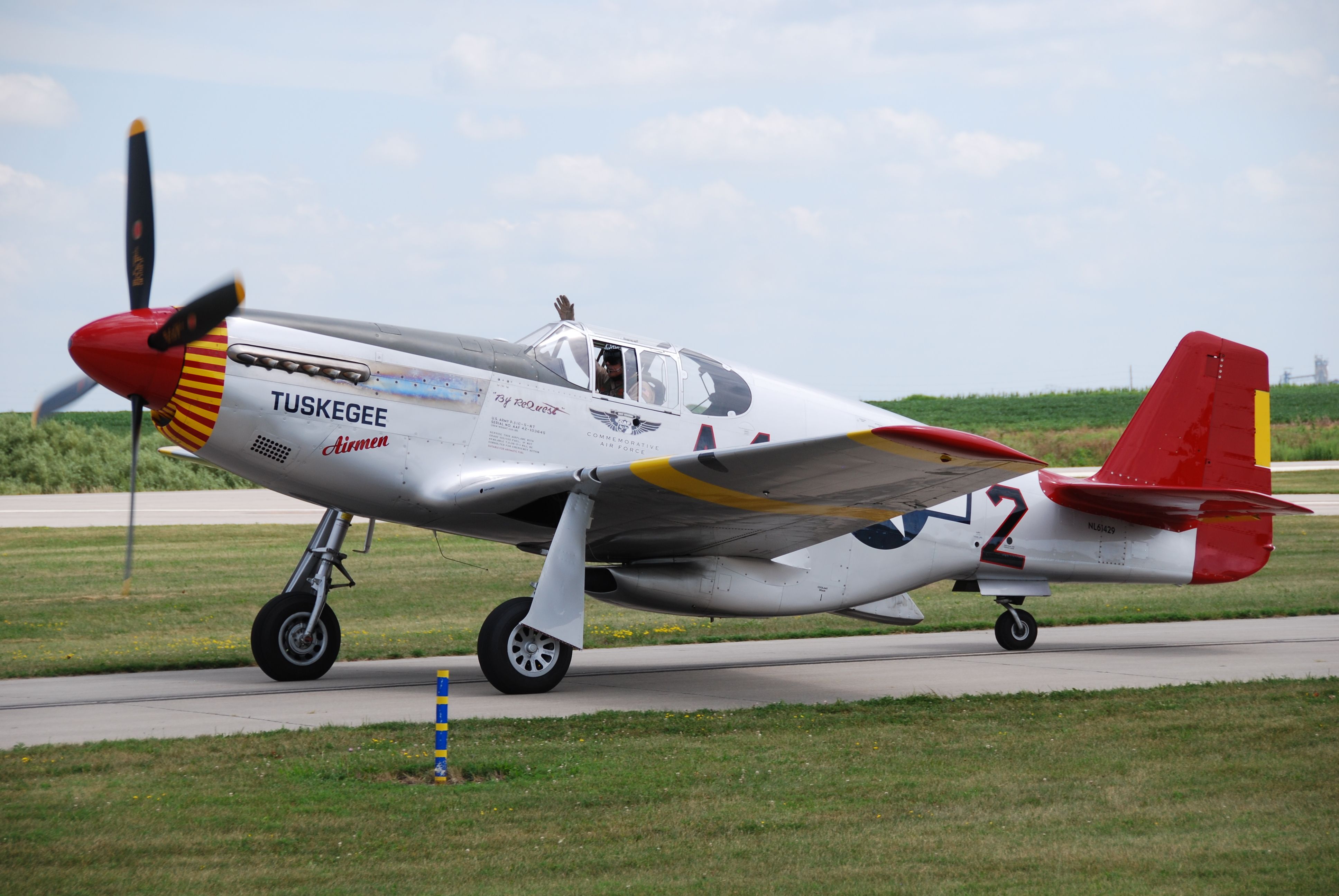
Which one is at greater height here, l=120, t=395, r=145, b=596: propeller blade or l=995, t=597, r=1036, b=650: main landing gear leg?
l=120, t=395, r=145, b=596: propeller blade

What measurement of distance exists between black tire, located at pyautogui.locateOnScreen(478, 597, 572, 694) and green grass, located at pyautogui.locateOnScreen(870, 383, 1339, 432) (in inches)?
2030

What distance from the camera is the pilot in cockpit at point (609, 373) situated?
10773 millimetres

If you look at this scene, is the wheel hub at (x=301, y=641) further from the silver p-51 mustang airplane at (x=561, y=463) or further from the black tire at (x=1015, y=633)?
the black tire at (x=1015, y=633)

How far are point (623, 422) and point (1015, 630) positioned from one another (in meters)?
5.40

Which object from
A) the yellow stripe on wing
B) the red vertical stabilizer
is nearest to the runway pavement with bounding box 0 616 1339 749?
the red vertical stabilizer

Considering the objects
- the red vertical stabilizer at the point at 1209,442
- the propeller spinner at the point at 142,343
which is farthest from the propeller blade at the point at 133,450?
the red vertical stabilizer at the point at 1209,442

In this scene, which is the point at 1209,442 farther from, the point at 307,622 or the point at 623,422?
the point at 307,622

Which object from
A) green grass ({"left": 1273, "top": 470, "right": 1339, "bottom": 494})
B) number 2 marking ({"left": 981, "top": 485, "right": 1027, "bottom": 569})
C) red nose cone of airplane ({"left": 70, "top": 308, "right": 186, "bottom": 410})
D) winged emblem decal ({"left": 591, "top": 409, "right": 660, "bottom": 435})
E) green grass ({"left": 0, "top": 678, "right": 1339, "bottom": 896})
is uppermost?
green grass ({"left": 1273, "top": 470, "right": 1339, "bottom": 494})

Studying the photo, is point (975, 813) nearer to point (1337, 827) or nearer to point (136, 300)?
point (1337, 827)

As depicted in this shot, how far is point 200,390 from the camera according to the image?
9.66 m

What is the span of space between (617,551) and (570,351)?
188 centimetres

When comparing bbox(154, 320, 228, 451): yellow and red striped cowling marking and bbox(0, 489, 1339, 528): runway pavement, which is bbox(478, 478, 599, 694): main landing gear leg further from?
bbox(0, 489, 1339, 528): runway pavement

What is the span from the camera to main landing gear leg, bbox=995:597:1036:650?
1352 centimetres

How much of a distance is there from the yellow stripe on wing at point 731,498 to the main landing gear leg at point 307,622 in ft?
9.56
